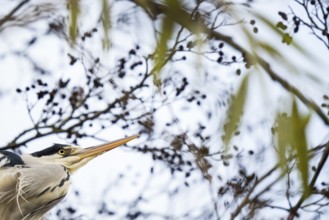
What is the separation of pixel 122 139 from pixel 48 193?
0.37 meters

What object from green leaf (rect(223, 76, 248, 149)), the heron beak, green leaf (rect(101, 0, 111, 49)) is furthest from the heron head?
green leaf (rect(101, 0, 111, 49))

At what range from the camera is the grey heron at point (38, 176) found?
8.64 ft

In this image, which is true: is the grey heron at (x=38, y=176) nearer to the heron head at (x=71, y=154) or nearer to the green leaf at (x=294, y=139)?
the heron head at (x=71, y=154)

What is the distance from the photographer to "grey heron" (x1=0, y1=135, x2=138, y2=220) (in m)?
2.63

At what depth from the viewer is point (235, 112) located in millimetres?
1111

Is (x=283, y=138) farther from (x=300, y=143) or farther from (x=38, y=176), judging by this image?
(x=38, y=176)

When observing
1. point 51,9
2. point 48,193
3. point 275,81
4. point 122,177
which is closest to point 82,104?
point 48,193

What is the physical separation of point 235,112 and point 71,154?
2019mm

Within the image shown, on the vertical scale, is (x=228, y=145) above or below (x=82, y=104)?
above

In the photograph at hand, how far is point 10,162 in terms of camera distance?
268cm

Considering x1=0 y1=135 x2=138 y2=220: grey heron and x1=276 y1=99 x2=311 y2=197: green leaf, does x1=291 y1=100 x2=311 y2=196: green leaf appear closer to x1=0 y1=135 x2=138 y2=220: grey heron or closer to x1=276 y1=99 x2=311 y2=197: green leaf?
x1=276 y1=99 x2=311 y2=197: green leaf

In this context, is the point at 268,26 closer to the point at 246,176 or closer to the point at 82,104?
the point at 246,176

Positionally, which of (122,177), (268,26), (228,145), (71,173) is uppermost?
(268,26)

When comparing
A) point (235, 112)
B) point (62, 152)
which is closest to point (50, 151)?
point (62, 152)
